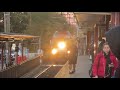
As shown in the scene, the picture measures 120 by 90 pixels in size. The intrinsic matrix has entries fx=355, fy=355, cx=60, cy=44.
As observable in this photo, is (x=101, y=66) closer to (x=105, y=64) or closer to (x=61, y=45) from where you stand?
(x=105, y=64)

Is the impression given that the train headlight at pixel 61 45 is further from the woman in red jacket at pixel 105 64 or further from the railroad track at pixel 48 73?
the woman in red jacket at pixel 105 64

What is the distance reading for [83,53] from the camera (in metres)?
27.0

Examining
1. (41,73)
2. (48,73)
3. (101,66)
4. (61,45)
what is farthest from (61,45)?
(101,66)

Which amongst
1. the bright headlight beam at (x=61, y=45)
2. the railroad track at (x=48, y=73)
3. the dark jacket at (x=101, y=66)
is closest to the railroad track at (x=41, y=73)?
the railroad track at (x=48, y=73)

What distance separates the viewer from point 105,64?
14.2 ft

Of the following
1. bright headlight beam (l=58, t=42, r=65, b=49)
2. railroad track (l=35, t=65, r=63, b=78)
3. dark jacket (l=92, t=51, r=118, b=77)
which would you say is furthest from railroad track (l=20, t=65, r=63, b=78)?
dark jacket (l=92, t=51, r=118, b=77)

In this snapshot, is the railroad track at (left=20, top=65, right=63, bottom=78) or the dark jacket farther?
the railroad track at (left=20, top=65, right=63, bottom=78)

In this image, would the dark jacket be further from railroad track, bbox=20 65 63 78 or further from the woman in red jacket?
railroad track, bbox=20 65 63 78

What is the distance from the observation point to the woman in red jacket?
424cm

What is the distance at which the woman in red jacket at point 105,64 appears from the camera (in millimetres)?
4242
